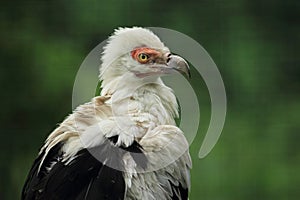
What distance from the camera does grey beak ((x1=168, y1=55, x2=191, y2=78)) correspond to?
3893 mm

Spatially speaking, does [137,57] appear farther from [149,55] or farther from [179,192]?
[179,192]

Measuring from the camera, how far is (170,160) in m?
3.75

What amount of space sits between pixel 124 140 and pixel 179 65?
43 centimetres

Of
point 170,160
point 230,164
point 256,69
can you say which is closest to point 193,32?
point 256,69

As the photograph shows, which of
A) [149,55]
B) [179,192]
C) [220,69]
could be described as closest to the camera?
[179,192]

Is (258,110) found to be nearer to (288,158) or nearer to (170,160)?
(288,158)

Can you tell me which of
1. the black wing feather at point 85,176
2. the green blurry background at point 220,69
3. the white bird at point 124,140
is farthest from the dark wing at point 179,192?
the green blurry background at point 220,69

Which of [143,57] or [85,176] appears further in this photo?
[143,57]

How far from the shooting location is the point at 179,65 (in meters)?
3.92

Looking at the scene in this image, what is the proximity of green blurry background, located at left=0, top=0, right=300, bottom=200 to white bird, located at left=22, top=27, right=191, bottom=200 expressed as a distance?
218 cm

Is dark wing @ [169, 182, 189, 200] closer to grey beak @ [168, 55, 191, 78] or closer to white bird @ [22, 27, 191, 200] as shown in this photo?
white bird @ [22, 27, 191, 200]

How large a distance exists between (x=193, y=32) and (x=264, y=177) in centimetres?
100

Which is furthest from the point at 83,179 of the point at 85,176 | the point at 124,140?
the point at 124,140

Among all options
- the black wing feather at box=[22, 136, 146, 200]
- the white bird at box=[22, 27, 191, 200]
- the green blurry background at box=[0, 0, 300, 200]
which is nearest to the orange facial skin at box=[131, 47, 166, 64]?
the white bird at box=[22, 27, 191, 200]
